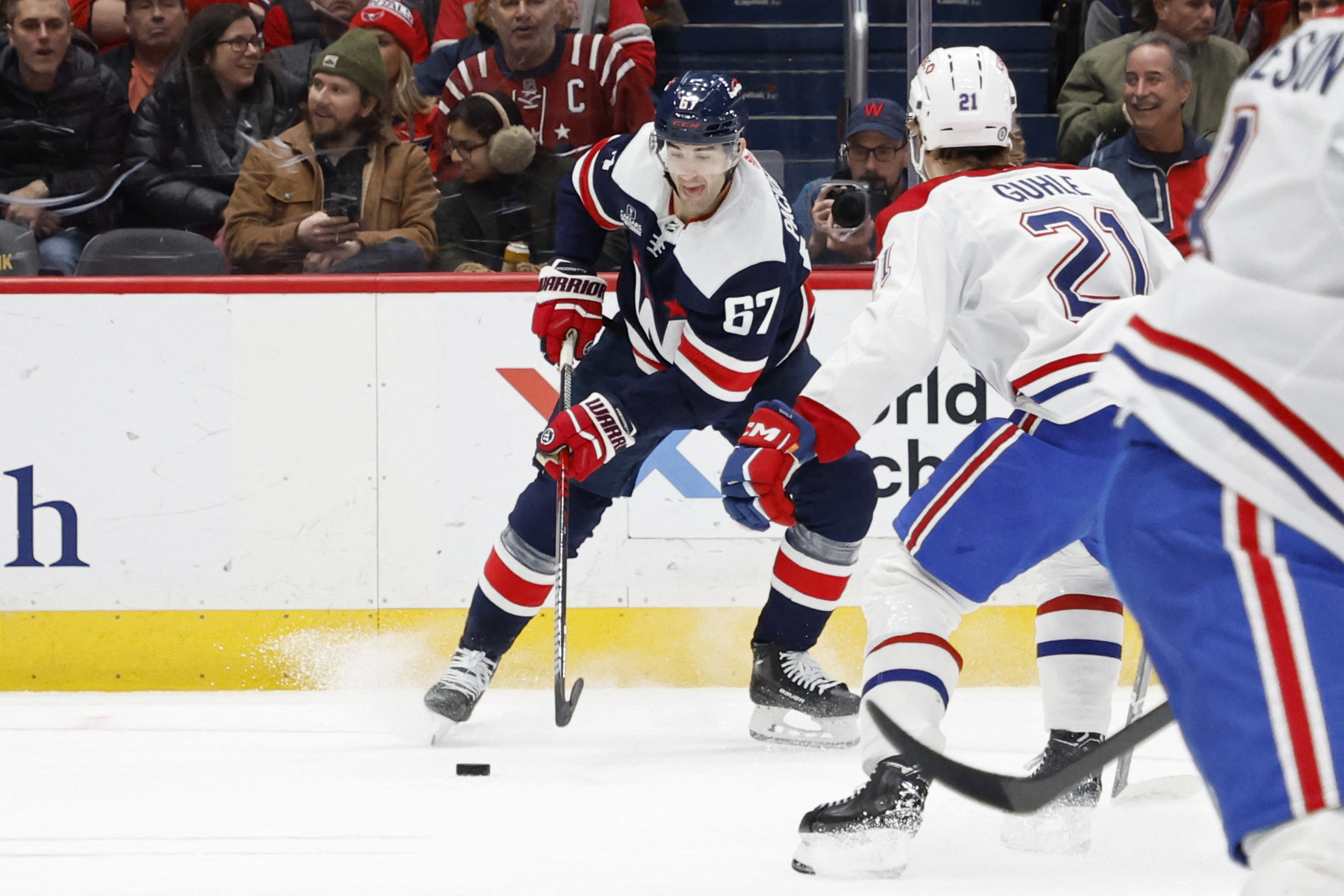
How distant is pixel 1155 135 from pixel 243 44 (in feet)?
7.42

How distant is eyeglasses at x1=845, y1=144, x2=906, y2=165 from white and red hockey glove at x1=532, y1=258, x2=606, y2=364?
87cm

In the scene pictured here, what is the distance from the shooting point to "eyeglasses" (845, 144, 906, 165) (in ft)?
11.9

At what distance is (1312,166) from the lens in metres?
0.94

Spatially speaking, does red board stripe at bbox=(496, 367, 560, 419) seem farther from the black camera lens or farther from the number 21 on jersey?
the number 21 on jersey

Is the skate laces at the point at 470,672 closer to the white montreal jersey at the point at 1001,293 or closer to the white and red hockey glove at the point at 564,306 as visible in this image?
the white and red hockey glove at the point at 564,306

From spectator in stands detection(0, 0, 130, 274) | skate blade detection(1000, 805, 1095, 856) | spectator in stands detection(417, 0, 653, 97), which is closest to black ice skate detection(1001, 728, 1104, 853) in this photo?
skate blade detection(1000, 805, 1095, 856)

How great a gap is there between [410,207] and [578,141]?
1.50ft

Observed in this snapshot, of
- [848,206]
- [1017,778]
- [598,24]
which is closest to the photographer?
[1017,778]

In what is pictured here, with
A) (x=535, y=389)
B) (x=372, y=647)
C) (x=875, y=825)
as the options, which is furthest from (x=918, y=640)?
(x=372, y=647)

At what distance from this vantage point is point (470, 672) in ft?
9.75

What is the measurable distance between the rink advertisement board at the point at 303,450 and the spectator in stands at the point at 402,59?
48 centimetres

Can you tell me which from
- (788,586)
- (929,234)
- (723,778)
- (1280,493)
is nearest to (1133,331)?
(1280,493)

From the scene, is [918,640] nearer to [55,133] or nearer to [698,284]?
[698,284]

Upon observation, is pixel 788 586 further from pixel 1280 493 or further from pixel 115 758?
A: pixel 1280 493
